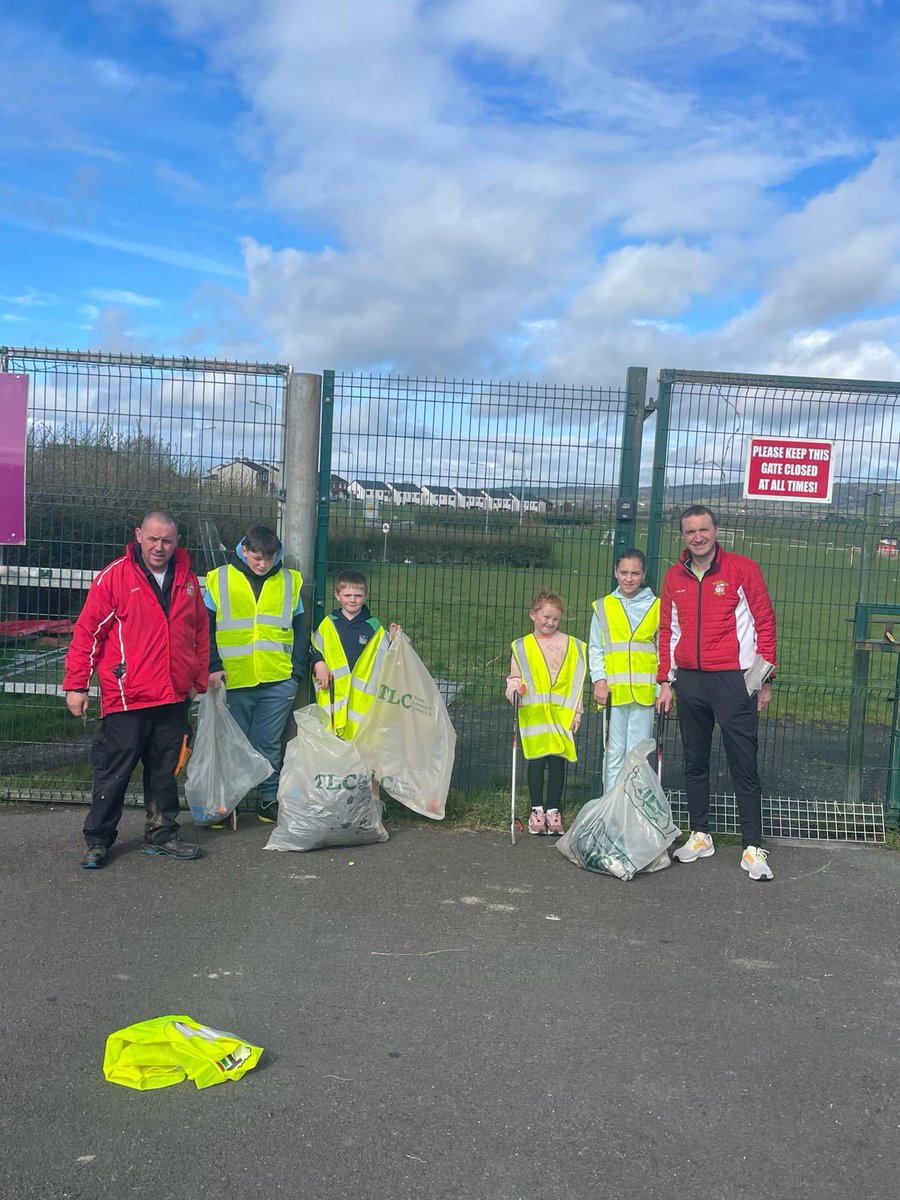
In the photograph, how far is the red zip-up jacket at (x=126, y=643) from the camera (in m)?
5.15

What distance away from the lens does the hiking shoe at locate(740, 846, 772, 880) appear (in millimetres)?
5277

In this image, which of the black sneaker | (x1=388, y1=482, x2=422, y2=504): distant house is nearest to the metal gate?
(x1=388, y1=482, x2=422, y2=504): distant house

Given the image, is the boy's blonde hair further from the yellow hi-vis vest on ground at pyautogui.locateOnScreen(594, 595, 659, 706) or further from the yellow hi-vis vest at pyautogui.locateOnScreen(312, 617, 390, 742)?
the yellow hi-vis vest at pyautogui.locateOnScreen(312, 617, 390, 742)

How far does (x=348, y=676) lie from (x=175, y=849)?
4.41 feet

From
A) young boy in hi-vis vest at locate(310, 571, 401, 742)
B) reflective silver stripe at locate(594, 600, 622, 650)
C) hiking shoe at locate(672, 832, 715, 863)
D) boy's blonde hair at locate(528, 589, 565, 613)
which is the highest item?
boy's blonde hair at locate(528, 589, 565, 613)

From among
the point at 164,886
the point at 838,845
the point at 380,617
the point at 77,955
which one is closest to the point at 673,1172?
the point at 77,955

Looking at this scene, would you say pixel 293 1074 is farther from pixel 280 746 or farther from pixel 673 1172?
pixel 280 746

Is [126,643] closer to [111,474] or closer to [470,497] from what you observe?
[111,474]

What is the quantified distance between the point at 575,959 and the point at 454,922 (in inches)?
24.3

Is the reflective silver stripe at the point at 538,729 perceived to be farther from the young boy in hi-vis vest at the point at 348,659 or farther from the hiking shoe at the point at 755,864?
the hiking shoe at the point at 755,864

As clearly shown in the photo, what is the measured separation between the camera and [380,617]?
630 cm

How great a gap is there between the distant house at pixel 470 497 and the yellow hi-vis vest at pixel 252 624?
107 cm

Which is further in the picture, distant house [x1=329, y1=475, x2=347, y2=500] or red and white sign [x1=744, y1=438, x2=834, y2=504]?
distant house [x1=329, y1=475, x2=347, y2=500]

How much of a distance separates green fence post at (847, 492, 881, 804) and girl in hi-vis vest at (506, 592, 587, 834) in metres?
1.63
